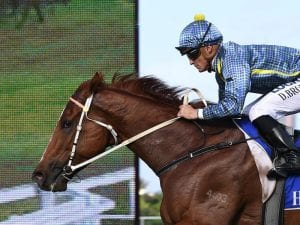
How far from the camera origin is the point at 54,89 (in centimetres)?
680

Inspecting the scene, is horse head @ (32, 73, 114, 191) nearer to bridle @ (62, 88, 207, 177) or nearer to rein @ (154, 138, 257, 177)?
bridle @ (62, 88, 207, 177)

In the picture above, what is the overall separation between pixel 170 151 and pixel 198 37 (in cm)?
69

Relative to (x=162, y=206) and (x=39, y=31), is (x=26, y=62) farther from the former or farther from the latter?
(x=162, y=206)

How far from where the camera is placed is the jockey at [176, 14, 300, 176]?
434cm

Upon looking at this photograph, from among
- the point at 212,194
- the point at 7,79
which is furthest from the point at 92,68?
the point at 212,194

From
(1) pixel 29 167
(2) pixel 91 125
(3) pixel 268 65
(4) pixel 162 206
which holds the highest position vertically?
(3) pixel 268 65

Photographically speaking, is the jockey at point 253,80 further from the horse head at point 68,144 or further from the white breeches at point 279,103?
the horse head at point 68,144

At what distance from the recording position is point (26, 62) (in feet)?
22.8

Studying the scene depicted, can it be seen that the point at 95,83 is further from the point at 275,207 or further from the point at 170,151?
the point at 275,207

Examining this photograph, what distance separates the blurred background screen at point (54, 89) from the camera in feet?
21.9

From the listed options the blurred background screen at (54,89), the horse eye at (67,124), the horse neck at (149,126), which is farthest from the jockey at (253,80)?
the blurred background screen at (54,89)

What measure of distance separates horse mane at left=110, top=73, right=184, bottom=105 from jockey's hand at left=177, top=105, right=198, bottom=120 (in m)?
0.14

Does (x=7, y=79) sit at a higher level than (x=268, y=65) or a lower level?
lower

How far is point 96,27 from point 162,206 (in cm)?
275
